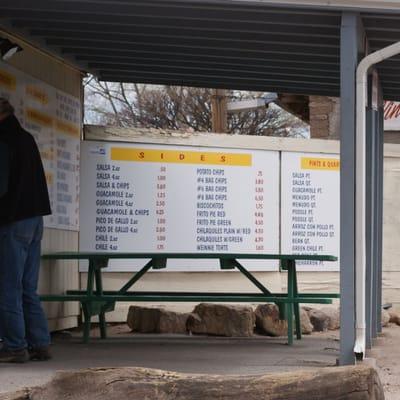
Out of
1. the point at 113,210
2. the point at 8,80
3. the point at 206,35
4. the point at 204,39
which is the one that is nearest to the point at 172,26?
the point at 206,35

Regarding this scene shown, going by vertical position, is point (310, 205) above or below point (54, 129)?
below

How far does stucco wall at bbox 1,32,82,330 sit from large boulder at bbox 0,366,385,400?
4.30 meters

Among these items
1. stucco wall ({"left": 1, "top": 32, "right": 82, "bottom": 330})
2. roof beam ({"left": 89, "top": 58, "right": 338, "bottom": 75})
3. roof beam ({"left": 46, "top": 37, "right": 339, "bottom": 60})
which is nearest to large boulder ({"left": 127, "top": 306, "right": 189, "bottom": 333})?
stucco wall ({"left": 1, "top": 32, "right": 82, "bottom": 330})

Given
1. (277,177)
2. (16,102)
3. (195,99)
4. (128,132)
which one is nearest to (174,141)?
(128,132)

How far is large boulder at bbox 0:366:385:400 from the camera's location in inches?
190

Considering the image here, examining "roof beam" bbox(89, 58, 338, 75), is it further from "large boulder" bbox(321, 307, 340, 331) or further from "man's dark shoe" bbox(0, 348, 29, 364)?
"large boulder" bbox(321, 307, 340, 331)

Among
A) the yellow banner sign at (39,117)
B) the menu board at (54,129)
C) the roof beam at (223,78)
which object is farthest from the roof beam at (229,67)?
the yellow banner sign at (39,117)

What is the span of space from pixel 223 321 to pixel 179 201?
1.51 meters

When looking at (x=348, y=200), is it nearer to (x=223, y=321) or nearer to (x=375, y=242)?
(x=375, y=242)

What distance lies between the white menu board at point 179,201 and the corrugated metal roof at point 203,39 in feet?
3.33

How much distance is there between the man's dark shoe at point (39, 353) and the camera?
7.56 m

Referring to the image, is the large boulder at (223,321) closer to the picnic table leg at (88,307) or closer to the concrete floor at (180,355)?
the concrete floor at (180,355)

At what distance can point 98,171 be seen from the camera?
10.6 m

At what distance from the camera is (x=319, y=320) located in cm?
1160
